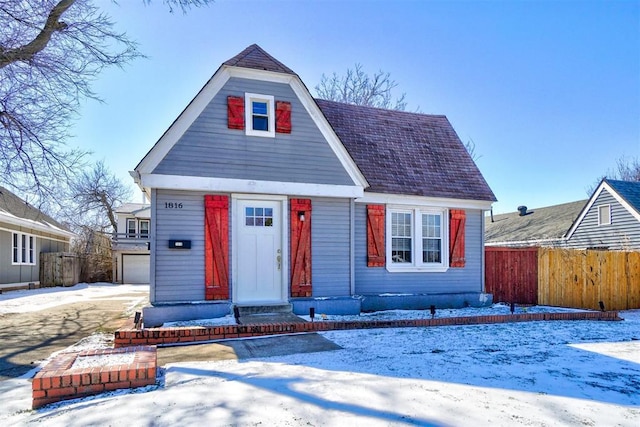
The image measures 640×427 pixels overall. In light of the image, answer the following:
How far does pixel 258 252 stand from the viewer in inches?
340

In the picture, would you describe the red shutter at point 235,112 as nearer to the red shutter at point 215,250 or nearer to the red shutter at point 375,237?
the red shutter at point 215,250

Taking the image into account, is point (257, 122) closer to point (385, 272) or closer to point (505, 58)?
point (385, 272)

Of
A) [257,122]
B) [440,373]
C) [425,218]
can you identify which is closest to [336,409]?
[440,373]

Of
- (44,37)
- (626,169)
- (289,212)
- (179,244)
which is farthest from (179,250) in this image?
(626,169)

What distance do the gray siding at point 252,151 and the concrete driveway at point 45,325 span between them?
11.2 feet

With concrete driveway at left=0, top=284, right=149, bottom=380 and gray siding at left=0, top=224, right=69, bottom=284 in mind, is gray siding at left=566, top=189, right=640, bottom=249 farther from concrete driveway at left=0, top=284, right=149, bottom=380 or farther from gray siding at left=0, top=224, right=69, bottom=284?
gray siding at left=0, top=224, right=69, bottom=284

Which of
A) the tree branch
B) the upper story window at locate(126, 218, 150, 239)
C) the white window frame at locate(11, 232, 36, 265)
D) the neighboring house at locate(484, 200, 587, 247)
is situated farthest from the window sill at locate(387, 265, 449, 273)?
the upper story window at locate(126, 218, 150, 239)

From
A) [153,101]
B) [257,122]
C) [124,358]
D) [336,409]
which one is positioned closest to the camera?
[336,409]

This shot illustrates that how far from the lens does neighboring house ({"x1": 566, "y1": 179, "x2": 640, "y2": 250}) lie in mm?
17609

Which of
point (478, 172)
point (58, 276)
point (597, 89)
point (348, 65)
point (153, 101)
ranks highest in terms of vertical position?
point (348, 65)

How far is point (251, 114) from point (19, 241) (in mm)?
15428

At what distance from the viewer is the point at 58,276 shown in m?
20.1

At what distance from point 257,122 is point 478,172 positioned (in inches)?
252

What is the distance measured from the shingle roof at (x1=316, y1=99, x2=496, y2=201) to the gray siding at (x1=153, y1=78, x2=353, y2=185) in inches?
56.6
